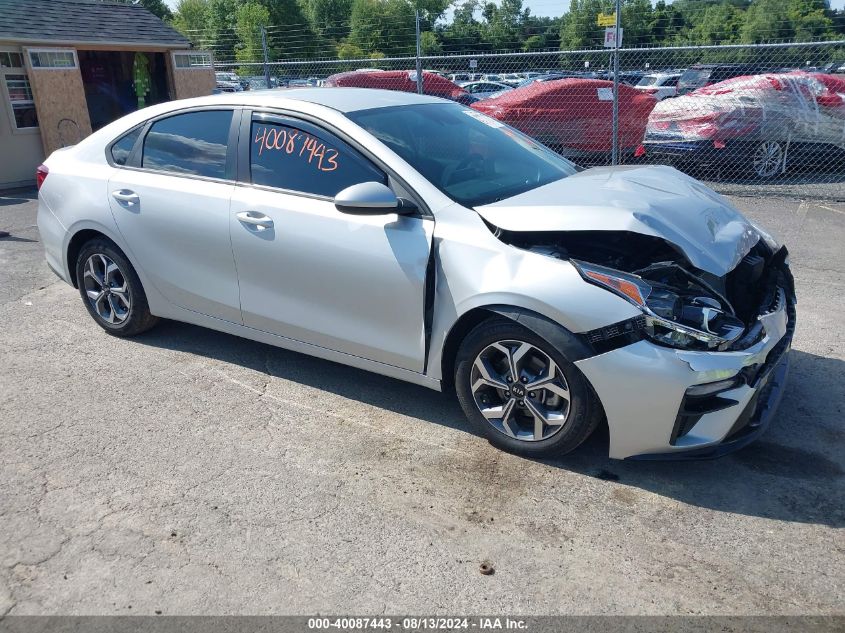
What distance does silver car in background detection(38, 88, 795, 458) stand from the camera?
124 inches

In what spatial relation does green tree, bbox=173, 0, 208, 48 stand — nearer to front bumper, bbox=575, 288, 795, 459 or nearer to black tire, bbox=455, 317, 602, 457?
black tire, bbox=455, 317, 602, 457

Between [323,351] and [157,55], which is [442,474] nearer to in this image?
[323,351]

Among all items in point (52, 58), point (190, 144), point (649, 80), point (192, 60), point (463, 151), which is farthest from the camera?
point (649, 80)

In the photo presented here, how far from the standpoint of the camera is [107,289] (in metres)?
5.04

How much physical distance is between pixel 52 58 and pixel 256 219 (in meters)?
10.8

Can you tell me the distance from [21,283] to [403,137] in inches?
174

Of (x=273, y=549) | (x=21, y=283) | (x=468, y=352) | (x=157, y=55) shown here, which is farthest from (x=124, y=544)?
(x=157, y=55)

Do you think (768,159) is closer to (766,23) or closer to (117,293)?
(117,293)

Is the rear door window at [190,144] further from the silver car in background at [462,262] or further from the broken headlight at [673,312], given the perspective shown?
the broken headlight at [673,312]

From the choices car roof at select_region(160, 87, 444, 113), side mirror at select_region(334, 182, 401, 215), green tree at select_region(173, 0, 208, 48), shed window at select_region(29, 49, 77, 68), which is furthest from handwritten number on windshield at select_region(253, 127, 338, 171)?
green tree at select_region(173, 0, 208, 48)

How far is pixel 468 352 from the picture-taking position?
11.5 feet

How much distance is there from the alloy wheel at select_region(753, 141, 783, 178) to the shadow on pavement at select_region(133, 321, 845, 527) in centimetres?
724

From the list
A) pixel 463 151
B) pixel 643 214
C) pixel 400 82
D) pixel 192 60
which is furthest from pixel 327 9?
pixel 643 214

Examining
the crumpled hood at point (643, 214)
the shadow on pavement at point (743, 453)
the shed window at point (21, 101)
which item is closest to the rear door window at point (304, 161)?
the crumpled hood at point (643, 214)
